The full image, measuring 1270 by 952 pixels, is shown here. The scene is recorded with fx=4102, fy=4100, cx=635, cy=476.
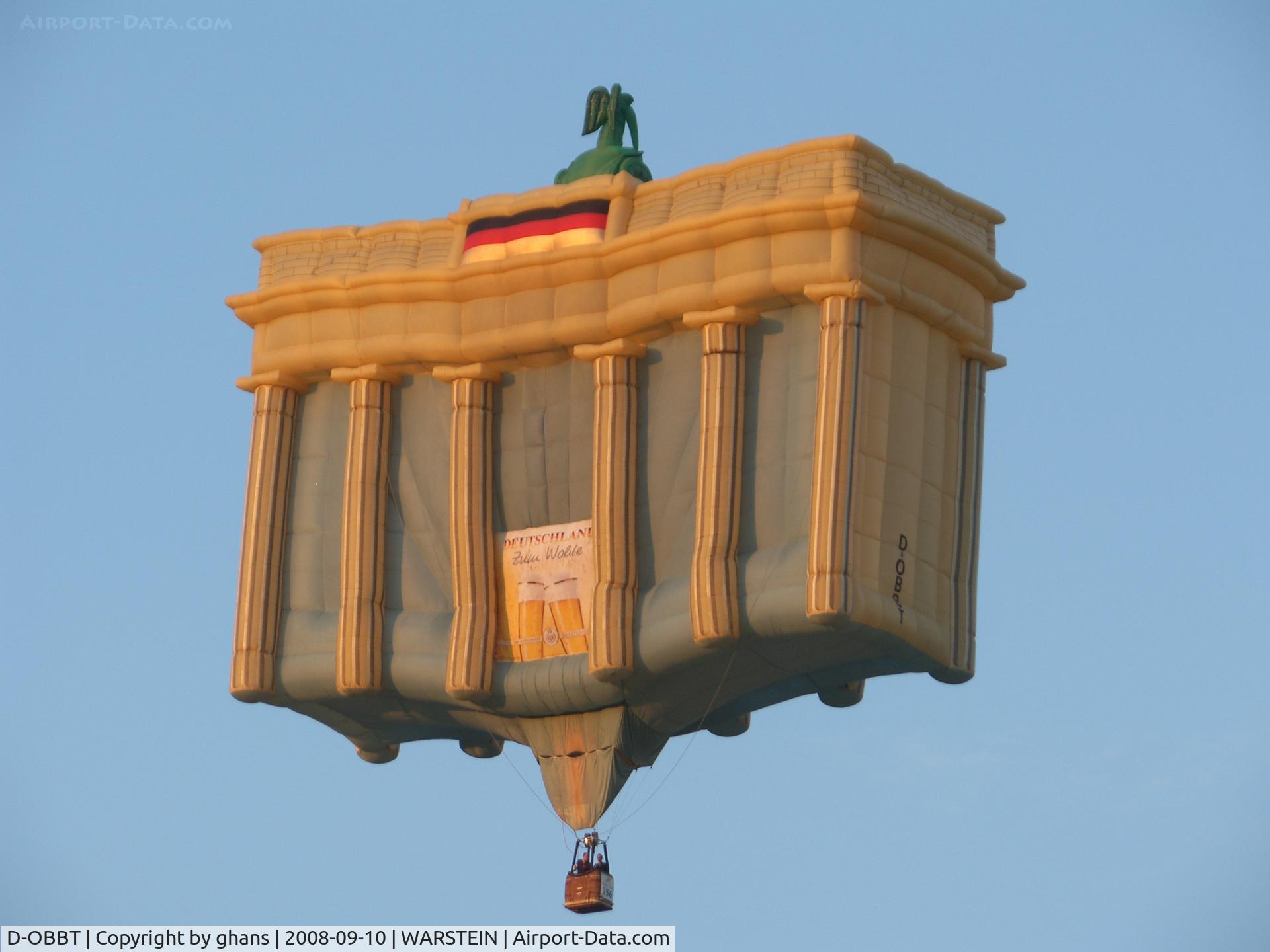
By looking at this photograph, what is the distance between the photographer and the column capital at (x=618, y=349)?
76500 mm

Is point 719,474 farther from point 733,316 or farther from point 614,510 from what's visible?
point 733,316

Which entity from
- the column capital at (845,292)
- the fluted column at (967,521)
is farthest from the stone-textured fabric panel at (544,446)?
the fluted column at (967,521)

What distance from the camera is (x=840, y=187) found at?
7425cm

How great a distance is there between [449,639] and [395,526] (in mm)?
2721

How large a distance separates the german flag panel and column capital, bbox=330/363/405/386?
257 centimetres

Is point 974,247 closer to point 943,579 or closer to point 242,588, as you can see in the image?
point 943,579

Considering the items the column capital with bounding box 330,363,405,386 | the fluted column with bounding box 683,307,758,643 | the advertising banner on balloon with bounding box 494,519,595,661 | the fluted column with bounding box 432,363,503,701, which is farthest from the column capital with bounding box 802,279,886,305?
the column capital with bounding box 330,363,405,386

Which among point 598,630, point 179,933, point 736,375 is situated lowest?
point 179,933

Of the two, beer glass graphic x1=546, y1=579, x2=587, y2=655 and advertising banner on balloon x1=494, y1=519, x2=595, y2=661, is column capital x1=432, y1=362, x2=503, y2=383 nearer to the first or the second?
advertising banner on balloon x1=494, y1=519, x2=595, y2=661

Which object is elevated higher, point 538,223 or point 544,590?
point 538,223

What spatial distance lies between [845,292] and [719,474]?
4.03m

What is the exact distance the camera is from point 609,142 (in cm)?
8081

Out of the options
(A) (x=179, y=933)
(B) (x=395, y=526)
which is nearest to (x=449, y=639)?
(B) (x=395, y=526)

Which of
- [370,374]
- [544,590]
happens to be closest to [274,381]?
[370,374]
